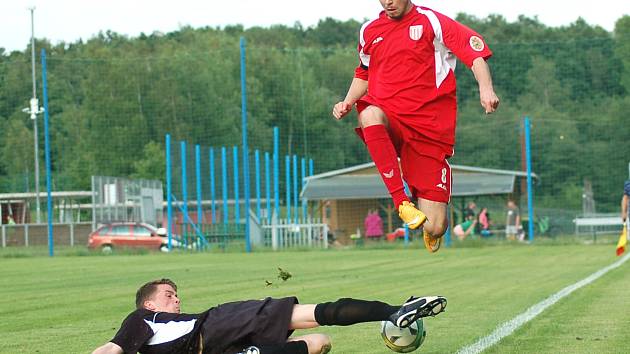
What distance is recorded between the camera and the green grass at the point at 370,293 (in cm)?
902

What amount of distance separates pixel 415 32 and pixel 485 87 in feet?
2.54

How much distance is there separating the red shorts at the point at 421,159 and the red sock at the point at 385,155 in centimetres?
15

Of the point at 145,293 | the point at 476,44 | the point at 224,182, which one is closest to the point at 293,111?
the point at 224,182

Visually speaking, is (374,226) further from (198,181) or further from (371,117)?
(371,117)

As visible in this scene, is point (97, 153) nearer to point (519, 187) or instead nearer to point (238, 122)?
point (238, 122)

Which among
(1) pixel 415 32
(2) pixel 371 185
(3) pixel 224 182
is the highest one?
(1) pixel 415 32

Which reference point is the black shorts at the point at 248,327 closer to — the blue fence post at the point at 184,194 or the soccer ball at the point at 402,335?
the soccer ball at the point at 402,335

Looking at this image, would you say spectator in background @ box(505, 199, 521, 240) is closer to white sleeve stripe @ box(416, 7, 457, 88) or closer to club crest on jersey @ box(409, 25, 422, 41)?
white sleeve stripe @ box(416, 7, 457, 88)

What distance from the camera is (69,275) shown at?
826 inches

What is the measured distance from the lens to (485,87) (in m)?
8.23

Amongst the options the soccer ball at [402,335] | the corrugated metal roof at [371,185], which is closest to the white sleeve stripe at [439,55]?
the soccer ball at [402,335]

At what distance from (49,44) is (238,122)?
47034mm

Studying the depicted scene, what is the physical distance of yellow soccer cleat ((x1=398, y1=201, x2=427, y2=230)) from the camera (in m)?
8.35

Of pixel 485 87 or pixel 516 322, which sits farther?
pixel 516 322
